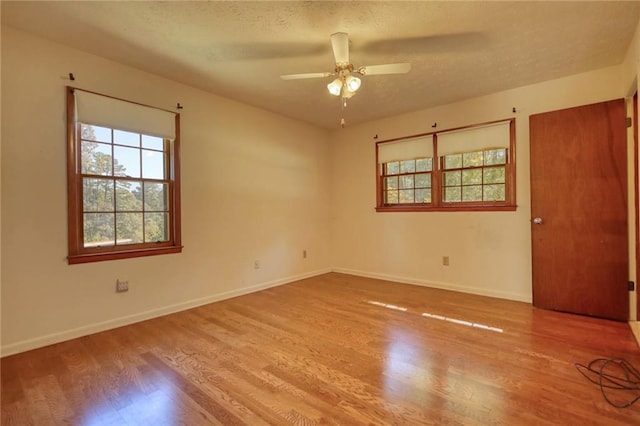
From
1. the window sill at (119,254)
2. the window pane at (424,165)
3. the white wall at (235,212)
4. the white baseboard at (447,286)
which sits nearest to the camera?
the white wall at (235,212)

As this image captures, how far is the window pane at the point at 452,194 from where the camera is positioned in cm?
421

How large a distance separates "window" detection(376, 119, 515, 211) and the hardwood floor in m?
1.47

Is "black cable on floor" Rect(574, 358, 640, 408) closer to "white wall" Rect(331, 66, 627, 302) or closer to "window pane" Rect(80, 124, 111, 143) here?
"white wall" Rect(331, 66, 627, 302)

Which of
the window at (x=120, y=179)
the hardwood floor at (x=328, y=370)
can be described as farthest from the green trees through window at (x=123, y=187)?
the hardwood floor at (x=328, y=370)

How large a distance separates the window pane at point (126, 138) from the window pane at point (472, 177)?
395cm

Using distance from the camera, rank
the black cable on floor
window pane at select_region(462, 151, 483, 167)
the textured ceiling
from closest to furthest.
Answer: the black cable on floor < the textured ceiling < window pane at select_region(462, 151, 483, 167)

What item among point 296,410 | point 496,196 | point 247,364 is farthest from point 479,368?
point 496,196

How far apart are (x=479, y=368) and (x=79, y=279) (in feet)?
11.0

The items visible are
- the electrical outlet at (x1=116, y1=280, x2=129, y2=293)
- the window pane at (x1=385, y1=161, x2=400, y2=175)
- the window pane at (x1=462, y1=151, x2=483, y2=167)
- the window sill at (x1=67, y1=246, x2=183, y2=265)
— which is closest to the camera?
the window sill at (x1=67, y1=246, x2=183, y2=265)

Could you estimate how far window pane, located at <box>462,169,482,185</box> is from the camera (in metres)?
4.03

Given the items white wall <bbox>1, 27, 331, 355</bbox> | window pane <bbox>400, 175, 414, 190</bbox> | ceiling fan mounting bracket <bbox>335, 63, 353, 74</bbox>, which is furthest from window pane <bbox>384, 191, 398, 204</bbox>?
ceiling fan mounting bracket <bbox>335, 63, 353, 74</bbox>

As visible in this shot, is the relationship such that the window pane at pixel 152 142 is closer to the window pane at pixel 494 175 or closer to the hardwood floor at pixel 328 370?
the hardwood floor at pixel 328 370

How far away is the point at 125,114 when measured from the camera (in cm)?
299

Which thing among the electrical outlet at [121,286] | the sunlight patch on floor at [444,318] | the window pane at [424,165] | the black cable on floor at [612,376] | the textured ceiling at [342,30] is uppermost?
the textured ceiling at [342,30]
